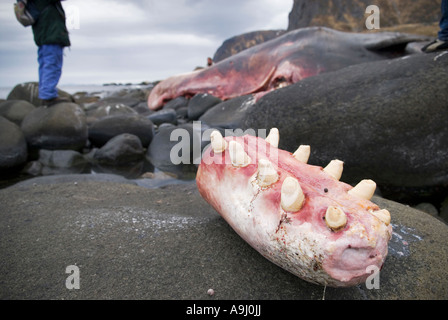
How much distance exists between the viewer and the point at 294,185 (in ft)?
3.54

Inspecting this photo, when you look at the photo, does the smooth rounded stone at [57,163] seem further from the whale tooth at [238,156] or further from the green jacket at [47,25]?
the whale tooth at [238,156]

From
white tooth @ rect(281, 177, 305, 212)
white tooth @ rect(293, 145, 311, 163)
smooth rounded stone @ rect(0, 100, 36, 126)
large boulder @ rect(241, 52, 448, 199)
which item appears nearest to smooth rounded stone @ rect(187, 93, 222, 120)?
smooth rounded stone @ rect(0, 100, 36, 126)

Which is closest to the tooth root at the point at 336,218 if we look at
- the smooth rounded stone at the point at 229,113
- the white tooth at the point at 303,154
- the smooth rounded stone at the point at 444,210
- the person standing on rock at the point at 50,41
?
the white tooth at the point at 303,154

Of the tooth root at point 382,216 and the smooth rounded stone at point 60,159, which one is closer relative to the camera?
the tooth root at point 382,216

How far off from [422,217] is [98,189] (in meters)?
2.32

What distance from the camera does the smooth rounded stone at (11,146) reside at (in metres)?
4.57

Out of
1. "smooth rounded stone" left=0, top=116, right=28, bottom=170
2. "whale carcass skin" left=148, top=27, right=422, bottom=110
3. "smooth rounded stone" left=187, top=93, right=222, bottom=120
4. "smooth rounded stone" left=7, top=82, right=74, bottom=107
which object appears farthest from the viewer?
"smooth rounded stone" left=7, top=82, right=74, bottom=107

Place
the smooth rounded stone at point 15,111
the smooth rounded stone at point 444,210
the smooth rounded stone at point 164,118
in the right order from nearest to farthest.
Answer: the smooth rounded stone at point 444,210 → the smooth rounded stone at point 15,111 → the smooth rounded stone at point 164,118

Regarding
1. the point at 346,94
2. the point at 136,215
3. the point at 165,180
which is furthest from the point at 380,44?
the point at 136,215

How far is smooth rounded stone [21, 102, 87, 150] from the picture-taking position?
17.5 ft

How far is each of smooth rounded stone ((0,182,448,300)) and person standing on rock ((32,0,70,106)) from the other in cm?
400

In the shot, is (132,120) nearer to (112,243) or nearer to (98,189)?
(98,189)

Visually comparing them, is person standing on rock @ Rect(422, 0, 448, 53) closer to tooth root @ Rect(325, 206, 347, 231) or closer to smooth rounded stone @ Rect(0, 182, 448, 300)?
smooth rounded stone @ Rect(0, 182, 448, 300)

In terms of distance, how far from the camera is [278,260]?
119cm
